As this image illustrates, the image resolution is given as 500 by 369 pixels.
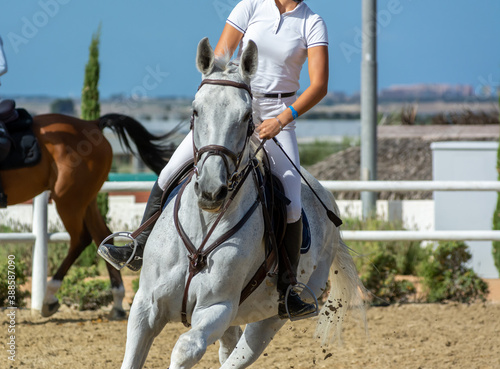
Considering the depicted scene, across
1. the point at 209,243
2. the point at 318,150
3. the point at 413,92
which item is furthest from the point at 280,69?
the point at 413,92

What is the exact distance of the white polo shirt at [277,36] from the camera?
13.0 ft

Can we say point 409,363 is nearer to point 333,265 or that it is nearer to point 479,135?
point 333,265

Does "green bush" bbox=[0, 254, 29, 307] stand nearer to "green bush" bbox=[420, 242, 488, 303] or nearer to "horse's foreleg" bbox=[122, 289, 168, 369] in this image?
"horse's foreleg" bbox=[122, 289, 168, 369]

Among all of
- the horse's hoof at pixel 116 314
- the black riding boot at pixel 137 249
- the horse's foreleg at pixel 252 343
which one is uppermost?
Result: the black riding boot at pixel 137 249

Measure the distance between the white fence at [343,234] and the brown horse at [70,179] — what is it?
0.30m

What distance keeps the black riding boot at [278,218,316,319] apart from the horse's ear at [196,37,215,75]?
1081 mm

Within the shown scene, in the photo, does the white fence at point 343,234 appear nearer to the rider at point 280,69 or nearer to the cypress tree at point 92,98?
the cypress tree at point 92,98

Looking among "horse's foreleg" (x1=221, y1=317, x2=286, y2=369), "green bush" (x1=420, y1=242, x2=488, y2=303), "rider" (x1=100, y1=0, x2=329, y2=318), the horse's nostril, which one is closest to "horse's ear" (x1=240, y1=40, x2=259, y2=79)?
"rider" (x1=100, y1=0, x2=329, y2=318)

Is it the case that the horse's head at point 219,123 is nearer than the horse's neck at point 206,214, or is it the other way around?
the horse's head at point 219,123

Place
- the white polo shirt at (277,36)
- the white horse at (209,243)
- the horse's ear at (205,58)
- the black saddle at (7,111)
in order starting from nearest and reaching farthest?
1. the white horse at (209,243)
2. the horse's ear at (205,58)
3. the white polo shirt at (277,36)
4. the black saddle at (7,111)

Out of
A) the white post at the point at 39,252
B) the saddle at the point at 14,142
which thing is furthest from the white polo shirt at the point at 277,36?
the white post at the point at 39,252

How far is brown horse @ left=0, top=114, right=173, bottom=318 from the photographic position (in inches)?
282

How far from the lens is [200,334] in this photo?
10.8 ft

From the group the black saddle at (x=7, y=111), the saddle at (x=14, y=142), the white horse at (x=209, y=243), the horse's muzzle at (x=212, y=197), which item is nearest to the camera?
the horse's muzzle at (x=212, y=197)
